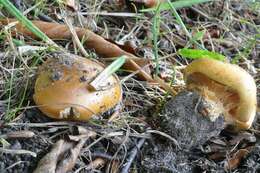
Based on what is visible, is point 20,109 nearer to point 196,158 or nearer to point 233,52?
point 196,158

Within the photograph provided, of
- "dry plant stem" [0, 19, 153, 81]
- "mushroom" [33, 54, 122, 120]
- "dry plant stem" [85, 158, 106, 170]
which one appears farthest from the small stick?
"dry plant stem" [0, 19, 153, 81]

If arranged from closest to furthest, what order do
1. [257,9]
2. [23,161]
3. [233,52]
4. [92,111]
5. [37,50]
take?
[23,161] < [92,111] < [37,50] < [233,52] < [257,9]

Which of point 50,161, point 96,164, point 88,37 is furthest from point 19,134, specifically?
point 88,37

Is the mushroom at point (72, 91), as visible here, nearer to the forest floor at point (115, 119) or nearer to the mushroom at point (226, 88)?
the forest floor at point (115, 119)

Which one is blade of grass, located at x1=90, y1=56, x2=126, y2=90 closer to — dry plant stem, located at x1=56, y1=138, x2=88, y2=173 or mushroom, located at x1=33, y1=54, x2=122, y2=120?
mushroom, located at x1=33, y1=54, x2=122, y2=120

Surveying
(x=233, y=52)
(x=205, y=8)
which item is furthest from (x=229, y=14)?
(x=233, y=52)
